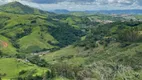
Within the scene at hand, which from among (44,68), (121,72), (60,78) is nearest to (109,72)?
(121,72)

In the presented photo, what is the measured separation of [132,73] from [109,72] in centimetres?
913

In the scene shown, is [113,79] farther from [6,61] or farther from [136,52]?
[6,61]

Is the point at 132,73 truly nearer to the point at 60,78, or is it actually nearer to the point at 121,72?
the point at 121,72

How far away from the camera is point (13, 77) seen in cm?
16688

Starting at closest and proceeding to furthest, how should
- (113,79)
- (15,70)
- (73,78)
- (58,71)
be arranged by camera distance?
(113,79) < (73,78) < (58,71) < (15,70)

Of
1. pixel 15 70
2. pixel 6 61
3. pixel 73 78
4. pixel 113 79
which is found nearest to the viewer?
pixel 113 79

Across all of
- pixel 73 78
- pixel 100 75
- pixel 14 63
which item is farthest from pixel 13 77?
pixel 100 75

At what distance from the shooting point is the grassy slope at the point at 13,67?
561 ft

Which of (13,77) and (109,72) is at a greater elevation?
(109,72)

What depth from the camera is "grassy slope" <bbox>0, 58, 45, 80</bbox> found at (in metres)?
171

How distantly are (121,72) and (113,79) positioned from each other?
8799 mm

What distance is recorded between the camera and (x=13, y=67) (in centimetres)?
18150

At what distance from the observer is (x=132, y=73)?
5428 inches

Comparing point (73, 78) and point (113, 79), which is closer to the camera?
point (113, 79)
